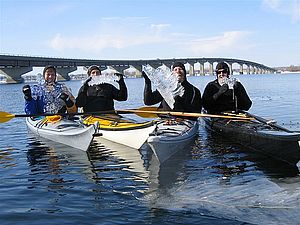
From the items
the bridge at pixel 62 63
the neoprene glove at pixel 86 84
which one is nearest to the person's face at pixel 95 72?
the neoprene glove at pixel 86 84

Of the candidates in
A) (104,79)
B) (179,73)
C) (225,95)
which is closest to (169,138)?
(179,73)

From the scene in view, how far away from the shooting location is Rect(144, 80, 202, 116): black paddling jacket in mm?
10570

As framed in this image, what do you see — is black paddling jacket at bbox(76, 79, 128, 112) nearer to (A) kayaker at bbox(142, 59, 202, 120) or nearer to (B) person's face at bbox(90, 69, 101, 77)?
(B) person's face at bbox(90, 69, 101, 77)

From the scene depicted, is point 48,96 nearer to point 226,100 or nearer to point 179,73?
point 179,73

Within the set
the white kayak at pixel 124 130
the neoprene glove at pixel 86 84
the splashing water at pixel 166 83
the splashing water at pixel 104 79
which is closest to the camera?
the white kayak at pixel 124 130

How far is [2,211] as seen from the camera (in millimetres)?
5930

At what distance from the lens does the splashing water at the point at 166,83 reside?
10250mm

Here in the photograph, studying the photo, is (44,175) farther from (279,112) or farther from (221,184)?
(279,112)

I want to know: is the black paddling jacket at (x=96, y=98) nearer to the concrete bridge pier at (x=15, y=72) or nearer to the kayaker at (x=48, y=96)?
the kayaker at (x=48, y=96)

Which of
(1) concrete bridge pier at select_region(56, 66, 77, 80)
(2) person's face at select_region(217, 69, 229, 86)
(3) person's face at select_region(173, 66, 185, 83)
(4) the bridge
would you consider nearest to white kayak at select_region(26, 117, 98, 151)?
(3) person's face at select_region(173, 66, 185, 83)

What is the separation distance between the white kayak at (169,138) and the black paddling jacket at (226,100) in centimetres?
193

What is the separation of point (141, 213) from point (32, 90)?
820 cm

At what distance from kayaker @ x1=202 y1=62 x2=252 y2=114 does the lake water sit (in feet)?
4.49

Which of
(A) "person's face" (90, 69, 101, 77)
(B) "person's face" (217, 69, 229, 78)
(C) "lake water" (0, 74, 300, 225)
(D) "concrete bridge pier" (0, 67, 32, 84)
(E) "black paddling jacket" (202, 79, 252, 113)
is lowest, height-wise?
(C) "lake water" (0, 74, 300, 225)
